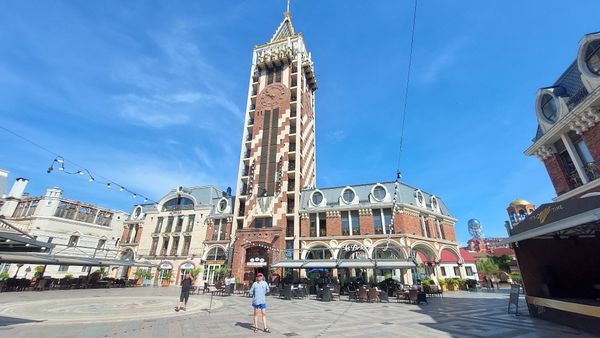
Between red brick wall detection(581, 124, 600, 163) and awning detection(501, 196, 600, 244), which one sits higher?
red brick wall detection(581, 124, 600, 163)

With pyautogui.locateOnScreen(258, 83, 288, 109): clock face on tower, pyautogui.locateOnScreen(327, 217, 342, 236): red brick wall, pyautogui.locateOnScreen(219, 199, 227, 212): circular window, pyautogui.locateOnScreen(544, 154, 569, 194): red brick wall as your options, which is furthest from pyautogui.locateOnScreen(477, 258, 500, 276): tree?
pyautogui.locateOnScreen(258, 83, 288, 109): clock face on tower

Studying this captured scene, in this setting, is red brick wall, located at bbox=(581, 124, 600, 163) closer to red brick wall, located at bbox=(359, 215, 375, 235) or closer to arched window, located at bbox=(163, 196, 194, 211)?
red brick wall, located at bbox=(359, 215, 375, 235)

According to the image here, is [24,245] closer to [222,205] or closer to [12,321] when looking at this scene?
[12,321]

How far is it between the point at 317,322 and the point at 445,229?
2662 centimetres

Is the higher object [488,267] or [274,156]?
[274,156]

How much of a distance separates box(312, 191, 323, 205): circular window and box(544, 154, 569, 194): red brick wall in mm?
19901

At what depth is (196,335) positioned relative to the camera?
7.86 metres

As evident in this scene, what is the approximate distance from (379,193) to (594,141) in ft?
58.7

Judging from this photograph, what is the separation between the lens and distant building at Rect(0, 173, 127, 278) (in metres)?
34.6

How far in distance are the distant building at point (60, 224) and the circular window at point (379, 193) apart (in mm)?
33431

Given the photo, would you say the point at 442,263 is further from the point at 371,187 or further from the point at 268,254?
the point at 268,254

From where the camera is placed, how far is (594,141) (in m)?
11.8

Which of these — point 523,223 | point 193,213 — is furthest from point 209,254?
point 523,223

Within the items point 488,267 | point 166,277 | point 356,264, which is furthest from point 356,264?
point 488,267
